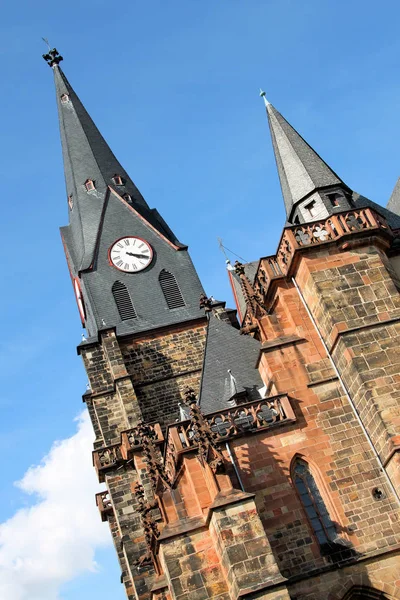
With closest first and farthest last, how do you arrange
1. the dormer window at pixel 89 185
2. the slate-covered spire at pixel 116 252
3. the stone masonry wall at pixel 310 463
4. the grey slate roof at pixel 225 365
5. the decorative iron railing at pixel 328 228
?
1. the stone masonry wall at pixel 310 463
2. the decorative iron railing at pixel 328 228
3. the grey slate roof at pixel 225 365
4. the slate-covered spire at pixel 116 252
5. the dormer window at pixel 89 185

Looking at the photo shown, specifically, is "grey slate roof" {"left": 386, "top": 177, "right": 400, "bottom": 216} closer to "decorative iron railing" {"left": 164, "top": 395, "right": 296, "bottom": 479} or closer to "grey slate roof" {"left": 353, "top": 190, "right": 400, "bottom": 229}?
"grey slate roof" {"left": 353, "top": 190, "right": 400, "bottom": 229}

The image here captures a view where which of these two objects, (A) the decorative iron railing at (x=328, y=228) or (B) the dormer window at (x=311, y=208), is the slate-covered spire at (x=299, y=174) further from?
(A) the decorative iron railing at (x=328, y=228)

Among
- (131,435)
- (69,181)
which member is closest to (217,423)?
(131,435)

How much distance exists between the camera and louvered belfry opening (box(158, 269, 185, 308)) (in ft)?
82.6

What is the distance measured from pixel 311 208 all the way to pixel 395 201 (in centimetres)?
317

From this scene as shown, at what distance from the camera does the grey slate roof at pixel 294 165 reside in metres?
17.9

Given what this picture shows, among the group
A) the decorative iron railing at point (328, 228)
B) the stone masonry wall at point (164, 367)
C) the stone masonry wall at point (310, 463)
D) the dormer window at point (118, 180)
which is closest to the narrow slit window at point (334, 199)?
the decorative iron railing at point (328, 228)

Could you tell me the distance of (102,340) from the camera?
2312cm

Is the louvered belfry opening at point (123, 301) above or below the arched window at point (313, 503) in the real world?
above

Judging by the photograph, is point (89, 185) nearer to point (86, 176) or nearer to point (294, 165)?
point (86, 176)

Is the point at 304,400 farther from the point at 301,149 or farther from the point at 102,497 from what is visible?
the point at 102,497

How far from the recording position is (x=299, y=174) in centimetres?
1819

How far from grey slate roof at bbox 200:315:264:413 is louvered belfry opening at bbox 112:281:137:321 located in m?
5.13

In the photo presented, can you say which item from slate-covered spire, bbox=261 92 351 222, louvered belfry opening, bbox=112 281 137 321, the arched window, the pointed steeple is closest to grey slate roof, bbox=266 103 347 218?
slate-covered spire, bbox=261 92 351 222
